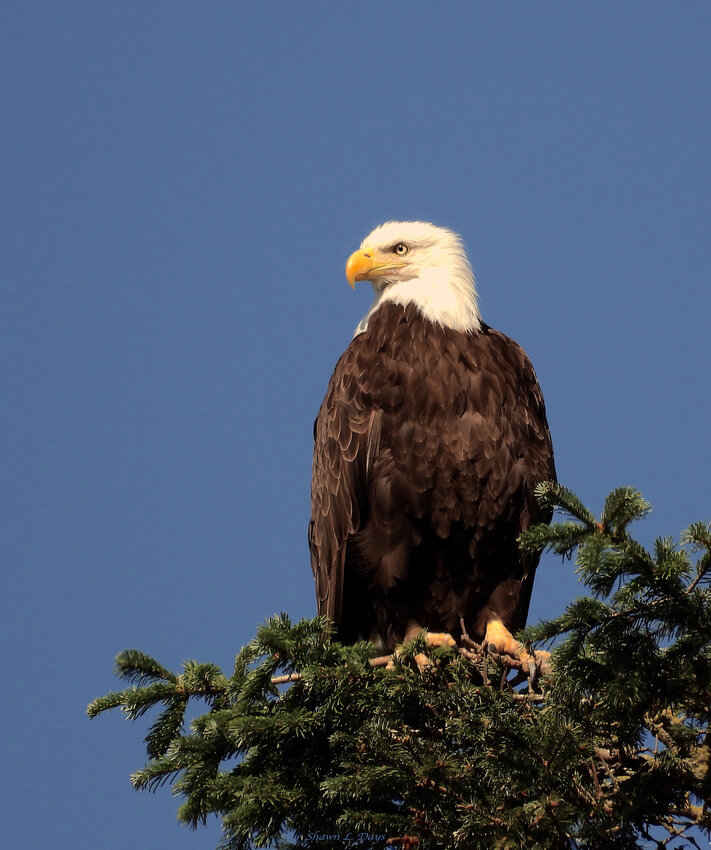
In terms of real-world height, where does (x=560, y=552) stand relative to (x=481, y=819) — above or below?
above

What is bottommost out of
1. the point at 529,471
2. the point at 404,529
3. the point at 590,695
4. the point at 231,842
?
the point at 231,842

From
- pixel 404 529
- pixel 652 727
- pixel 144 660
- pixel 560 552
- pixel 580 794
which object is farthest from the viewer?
pixel 404 529

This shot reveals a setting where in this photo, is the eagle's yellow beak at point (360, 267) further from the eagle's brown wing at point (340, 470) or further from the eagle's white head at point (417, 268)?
the eagle's brown wing at point (340, 470)

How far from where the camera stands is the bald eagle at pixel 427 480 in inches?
213

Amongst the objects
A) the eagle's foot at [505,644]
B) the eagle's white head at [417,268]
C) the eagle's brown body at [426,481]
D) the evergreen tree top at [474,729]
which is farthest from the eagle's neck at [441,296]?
the evergreen tree top at [474,729]

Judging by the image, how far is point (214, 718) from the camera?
380 cm

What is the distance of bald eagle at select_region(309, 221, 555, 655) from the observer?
5.42 meters

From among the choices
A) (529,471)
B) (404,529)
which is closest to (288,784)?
(404,529)

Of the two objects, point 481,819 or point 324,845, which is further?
point 324,845

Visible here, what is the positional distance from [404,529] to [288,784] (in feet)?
6.12

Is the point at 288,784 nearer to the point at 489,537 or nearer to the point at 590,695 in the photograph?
the point at 590,695

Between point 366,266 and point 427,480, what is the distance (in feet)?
5.43

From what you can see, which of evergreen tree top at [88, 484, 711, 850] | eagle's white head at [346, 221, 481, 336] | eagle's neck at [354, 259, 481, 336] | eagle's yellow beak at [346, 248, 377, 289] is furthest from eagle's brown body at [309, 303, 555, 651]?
evergreen tree top at [88, 484, 711, 850]

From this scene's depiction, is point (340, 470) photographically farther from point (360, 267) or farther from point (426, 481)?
point (360, 267)
